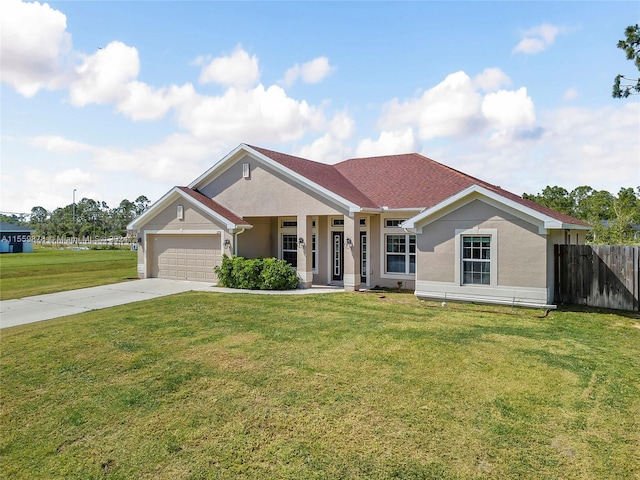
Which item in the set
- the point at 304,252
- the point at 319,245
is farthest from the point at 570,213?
the point at 304,252

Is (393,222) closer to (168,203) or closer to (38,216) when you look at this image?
(168,203)

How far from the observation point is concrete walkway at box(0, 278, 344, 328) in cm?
1139

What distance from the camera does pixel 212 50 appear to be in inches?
568

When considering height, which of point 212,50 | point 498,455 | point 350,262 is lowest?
point 498,455

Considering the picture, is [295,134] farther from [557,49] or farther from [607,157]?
[607,157]

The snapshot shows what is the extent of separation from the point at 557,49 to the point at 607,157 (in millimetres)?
13219

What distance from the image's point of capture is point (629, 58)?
1278cm

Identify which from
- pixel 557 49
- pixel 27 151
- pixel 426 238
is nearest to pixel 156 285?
pixel 27 151

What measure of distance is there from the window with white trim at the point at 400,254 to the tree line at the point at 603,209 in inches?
690

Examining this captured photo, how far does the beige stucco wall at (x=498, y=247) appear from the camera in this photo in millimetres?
11156

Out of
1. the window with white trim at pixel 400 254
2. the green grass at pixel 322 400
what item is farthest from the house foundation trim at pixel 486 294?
the window with white trim at pixel 400 254

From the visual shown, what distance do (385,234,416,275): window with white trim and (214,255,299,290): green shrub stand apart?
13.1 ft

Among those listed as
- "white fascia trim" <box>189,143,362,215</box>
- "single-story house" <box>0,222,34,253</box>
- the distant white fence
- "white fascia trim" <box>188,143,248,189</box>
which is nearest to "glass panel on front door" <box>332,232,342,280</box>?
"white fascia trim" <box>189,143,362,215</box>

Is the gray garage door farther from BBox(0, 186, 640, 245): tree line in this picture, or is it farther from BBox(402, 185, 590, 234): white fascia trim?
BBox(402, 185, 590, 234): white fascia trim
